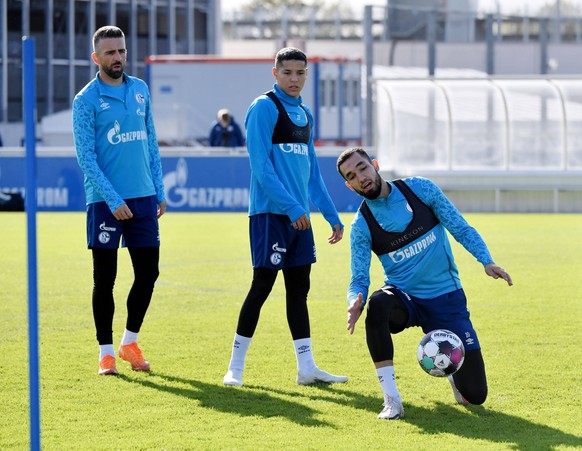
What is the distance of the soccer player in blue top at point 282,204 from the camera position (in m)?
7.12

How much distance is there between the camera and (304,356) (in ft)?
24.3

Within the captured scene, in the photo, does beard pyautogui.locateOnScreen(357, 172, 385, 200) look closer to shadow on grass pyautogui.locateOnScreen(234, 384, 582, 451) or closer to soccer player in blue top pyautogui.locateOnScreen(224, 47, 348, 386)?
soccer player in blue top pyautogui.locateOnScreen(224, 47, 348, 386)

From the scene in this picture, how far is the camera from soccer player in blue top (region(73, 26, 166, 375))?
7434 mm

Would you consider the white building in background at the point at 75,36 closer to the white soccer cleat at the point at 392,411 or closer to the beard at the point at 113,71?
the beard at the point at 113,71

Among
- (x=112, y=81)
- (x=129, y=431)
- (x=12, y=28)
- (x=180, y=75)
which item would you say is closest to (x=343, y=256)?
(x=112, y=81)

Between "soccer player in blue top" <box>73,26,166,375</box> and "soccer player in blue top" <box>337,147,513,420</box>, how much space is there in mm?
1552

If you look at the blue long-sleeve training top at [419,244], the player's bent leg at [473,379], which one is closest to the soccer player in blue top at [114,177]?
the blue long-sleeve training top at [419,244]

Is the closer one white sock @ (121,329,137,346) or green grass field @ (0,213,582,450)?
green grass field @ (0,213,582,450)

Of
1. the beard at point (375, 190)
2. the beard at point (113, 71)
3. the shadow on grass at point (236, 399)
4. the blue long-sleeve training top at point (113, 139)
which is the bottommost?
the shadow on grass at point (236, 399)

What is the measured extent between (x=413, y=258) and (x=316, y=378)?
1105mm

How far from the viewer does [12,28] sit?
44.7 metres

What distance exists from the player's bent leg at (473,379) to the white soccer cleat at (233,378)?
134 centimetres

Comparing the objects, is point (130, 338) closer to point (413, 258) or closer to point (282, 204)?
point (282, 204)

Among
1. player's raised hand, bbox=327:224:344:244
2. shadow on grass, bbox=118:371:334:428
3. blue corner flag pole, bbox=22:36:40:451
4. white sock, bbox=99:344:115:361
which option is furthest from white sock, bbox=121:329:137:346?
blue corner flag pole, bbox=22:36:40:451
